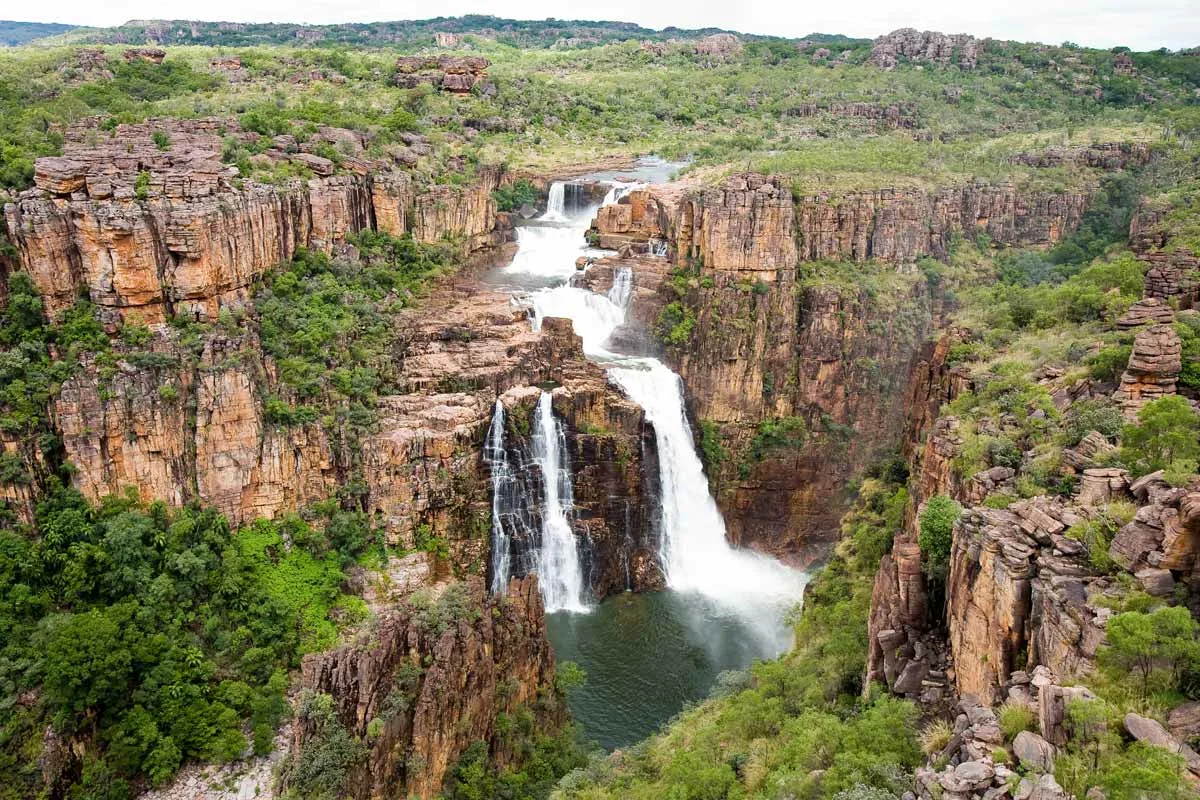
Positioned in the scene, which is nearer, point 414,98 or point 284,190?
point 284,190

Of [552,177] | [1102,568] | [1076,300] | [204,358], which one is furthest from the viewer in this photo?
[552,177]

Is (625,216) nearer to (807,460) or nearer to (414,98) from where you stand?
(807,460)

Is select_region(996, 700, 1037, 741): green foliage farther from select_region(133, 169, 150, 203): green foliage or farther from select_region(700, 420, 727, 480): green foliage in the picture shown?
select_region(133, 169, 150, 203): green foliage

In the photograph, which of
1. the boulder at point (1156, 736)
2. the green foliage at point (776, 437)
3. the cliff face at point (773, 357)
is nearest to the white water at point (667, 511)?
the cliff face at point (773, 357)

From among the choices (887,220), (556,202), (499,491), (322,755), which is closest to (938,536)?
(322,755)

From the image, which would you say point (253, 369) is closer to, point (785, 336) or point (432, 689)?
point (432, 689)

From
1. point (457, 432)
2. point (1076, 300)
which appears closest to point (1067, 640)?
point (1076, 300)

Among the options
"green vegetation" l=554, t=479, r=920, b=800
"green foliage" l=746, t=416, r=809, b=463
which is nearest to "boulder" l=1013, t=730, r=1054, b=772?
"green vegetation" l=554, t=479, r=920, b=800
